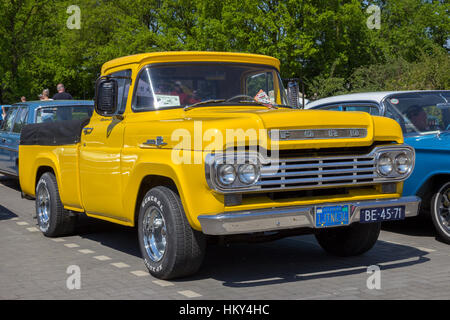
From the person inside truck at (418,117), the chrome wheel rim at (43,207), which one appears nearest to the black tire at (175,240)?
the chrome wheel rim at (43,207)

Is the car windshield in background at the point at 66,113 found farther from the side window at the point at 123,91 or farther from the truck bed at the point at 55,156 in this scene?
the side window at the point at 123,91

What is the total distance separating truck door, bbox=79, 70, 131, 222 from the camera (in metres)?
7.06

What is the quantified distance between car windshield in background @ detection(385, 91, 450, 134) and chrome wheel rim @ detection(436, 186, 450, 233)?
1.10m

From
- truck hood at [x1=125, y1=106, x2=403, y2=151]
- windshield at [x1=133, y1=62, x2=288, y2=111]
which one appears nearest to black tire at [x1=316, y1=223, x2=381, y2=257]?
truck hood at [x1=125, y1=106, x2=403, y2=151]

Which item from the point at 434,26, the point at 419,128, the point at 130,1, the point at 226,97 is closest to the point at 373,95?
the point at 419,128

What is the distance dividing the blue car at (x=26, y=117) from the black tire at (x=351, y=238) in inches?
269

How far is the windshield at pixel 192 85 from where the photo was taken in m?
7.05

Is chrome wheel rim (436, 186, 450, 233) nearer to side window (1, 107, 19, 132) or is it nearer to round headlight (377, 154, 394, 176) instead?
round headlight (377, 154, 394, 176)

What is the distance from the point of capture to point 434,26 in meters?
46.8

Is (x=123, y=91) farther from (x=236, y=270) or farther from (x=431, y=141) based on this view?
(x=431, y=141)

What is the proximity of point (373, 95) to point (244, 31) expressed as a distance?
102ft

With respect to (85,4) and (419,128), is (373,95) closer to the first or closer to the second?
(419,128)

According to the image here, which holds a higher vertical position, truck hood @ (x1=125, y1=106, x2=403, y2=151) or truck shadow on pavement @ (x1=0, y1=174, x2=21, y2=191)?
truck hood @ (x1=125, y1=106, x2=403, y2=151)

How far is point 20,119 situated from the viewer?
14008 millimetres
